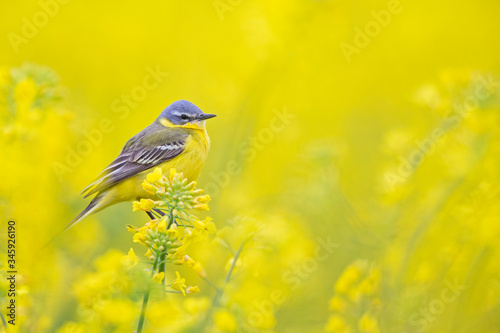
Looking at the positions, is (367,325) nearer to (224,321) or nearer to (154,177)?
(224,321)

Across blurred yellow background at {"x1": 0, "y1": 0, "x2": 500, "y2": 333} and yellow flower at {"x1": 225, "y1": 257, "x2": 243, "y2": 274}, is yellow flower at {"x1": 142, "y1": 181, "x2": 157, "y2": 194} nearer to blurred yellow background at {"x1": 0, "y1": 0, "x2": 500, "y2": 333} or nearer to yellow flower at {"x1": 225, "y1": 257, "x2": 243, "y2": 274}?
blurred yellow background at {"x1": 0, "y1": 0, "x2": 500, "y2": 333}

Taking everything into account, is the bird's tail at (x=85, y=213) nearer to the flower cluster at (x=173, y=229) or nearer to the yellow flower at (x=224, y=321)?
the flower cluster at (x=173, y=229)

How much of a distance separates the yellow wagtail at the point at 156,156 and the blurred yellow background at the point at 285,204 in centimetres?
30

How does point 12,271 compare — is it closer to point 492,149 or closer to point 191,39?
point 492,149

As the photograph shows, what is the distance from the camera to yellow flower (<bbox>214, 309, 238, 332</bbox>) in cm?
236

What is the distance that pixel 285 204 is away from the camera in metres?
5.86

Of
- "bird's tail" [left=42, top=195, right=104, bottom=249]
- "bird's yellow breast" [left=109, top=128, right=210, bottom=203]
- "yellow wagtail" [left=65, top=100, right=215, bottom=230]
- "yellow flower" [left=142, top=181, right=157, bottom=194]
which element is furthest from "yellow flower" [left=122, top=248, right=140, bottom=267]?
"bird's yellow breast" [left=109, top=128, right=210, bottom=203]

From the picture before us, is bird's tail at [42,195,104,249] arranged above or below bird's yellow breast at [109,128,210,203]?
below

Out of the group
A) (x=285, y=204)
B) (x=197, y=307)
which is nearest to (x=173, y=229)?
(x=197, y=307)

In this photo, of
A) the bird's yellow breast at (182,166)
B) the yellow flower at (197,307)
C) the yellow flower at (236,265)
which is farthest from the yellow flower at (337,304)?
the bird's yellow breast at (182,166)

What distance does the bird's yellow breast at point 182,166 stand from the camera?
447cm

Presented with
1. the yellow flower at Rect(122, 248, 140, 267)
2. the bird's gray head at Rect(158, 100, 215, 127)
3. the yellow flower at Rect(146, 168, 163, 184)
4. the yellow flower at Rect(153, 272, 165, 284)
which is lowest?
the yellow flower at Rect(153, 272, 165, 284)

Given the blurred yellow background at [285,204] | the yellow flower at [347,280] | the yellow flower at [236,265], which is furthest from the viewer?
the yellow flower at [347,280]

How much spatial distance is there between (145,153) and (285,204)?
1719 millimetres
